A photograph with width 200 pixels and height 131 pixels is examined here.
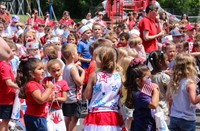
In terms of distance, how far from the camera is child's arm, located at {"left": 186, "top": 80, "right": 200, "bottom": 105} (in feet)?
19.1

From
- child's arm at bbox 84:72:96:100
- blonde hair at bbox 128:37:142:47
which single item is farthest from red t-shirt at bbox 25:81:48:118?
blonde hair at bbox 128:37:142:47

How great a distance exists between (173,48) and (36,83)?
2.92 meters

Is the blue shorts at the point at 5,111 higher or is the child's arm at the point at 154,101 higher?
the child's arm at the point at 154,101

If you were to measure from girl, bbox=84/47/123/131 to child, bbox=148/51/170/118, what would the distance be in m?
0.71

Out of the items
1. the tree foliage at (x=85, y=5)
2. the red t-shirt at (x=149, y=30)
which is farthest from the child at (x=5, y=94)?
the tree foliage at (x=85, y=5)

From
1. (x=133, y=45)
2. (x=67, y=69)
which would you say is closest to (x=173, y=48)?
(x=133, y=45)

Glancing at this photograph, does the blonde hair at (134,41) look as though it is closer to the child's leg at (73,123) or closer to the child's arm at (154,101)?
the child's leg at (73,123)

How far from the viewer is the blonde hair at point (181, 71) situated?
6004mm

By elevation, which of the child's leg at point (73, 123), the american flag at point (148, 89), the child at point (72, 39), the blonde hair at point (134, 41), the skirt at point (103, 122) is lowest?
the child's leg at point (73, 123)

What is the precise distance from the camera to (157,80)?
21.5 ft

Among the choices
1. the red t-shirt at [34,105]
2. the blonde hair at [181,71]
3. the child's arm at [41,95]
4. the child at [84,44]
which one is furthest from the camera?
the child at [84,44]

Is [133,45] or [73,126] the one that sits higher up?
[133,45]

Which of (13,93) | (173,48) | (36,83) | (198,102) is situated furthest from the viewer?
(173,48)

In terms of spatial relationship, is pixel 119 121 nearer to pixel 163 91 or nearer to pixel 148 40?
pixel 163 91
